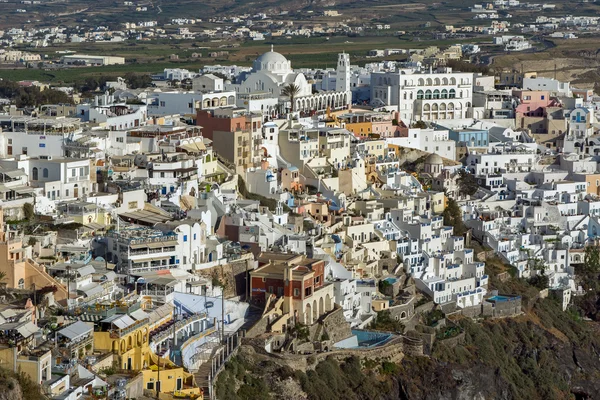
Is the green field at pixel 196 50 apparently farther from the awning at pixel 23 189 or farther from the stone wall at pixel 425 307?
the stone wall at pixel 425 307

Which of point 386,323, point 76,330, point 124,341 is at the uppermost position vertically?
point 76,330

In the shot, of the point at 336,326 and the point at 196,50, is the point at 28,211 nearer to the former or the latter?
the point at 336,326

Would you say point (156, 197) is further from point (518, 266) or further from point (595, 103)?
point (595, 103)

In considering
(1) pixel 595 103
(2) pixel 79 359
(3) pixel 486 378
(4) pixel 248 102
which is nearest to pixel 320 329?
(3) pixel 486 378

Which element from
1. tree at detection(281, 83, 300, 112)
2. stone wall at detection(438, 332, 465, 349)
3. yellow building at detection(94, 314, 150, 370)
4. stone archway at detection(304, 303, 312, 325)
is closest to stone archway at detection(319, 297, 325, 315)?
stone archway at detection(304, 303, 312, 325)

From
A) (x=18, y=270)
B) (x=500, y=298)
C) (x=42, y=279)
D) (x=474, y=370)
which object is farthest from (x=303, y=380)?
(x=500, y=298)

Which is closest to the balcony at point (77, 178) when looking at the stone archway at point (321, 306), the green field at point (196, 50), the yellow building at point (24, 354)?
the stone archway at point (321, 306)
